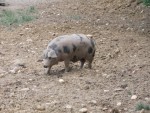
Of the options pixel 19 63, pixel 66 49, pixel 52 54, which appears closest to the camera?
pixel 52 54

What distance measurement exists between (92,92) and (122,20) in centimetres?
441

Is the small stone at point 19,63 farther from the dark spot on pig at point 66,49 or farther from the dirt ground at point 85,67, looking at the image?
the dark spot on pig at point 66,49

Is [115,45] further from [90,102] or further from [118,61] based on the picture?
[90,102]

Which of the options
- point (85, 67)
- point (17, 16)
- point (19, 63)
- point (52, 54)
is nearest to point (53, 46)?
point (52, 54)

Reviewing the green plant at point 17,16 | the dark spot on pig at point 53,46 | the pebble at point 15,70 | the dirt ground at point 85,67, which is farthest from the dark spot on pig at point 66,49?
the green plant at point 17,16

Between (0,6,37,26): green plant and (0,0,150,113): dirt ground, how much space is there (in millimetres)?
250

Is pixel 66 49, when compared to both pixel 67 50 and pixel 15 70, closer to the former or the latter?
pixel 67 50

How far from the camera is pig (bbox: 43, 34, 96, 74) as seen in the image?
617cm

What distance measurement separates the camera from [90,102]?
5.17 meters

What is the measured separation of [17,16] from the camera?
33.1ft

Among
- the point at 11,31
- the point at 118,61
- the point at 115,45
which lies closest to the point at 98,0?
the point at 11,31

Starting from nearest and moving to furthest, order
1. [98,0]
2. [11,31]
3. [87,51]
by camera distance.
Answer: [87,51] < [11,31] < [98,0]

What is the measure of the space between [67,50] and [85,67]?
53 cm

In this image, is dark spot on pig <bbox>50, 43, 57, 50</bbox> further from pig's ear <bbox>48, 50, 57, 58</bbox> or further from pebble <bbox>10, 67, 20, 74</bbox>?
pebble <bbox>10, 67, 20, 74</bbox>
